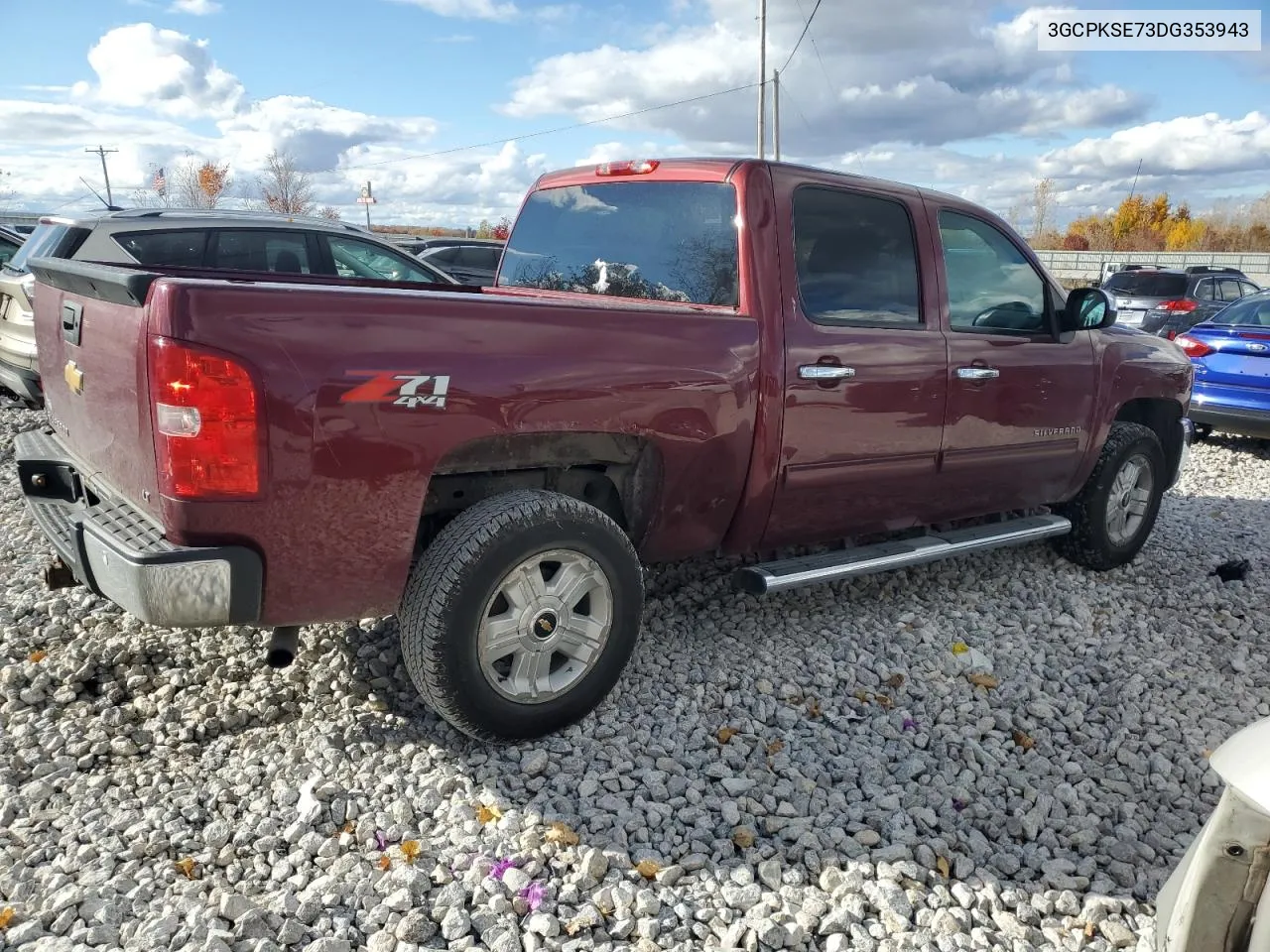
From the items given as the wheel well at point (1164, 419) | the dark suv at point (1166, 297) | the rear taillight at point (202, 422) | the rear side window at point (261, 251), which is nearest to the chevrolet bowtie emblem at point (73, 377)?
the rear taillight at point (202, 422)

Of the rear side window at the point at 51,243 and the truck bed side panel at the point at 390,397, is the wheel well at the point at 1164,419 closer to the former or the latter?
the truck bed side panel at the point at 390,397

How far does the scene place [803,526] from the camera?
4.00 meters

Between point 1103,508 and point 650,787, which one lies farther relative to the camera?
point 1103,508

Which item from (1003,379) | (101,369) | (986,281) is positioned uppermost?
(986,281)

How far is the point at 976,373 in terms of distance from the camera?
14.2 feet

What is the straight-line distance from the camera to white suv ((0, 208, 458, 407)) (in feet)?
22.9

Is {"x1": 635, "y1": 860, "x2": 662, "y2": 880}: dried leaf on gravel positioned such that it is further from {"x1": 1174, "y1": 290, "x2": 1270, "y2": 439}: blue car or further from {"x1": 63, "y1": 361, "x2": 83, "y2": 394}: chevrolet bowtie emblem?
{"x1": 1174, "y1": 290, "x2": 1270, "y2": 439}: blue car

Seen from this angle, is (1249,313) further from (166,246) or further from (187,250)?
(166,246)

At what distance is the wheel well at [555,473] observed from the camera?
3.11m

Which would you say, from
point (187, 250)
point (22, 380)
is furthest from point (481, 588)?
point (187, 250)

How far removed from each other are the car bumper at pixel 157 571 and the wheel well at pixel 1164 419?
16.4 ft

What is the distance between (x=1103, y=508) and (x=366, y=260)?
593cm

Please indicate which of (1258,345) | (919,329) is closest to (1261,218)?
(1258,345)

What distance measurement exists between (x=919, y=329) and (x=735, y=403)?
3.76ft
